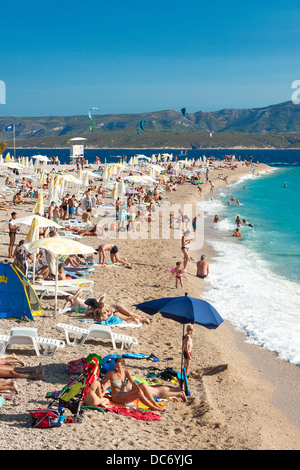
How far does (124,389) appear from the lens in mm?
6012

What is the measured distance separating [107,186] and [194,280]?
17.9 m

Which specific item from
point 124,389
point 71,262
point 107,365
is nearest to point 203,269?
point 71,262

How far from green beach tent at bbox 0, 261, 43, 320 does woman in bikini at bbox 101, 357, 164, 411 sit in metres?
2.78

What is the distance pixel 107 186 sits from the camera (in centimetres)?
3038

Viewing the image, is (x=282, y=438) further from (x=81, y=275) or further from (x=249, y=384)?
(x=81, y=275)

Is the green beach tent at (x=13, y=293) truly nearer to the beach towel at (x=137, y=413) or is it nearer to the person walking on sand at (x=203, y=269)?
the beach towel at (x=137, y=413)

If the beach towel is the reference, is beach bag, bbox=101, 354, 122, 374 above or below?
above

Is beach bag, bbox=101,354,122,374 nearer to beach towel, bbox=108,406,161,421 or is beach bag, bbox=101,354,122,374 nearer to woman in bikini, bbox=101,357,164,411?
woman in bikini, bbox=101,357,164,411

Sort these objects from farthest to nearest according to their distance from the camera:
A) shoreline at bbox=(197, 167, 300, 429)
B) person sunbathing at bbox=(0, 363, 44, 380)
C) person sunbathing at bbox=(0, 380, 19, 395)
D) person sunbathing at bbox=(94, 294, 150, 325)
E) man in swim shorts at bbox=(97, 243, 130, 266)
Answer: man in swim shorts at bbox=(97, 243, 130, 266)
person sunbathing at bbox=(94, 294, 150, 325)
shoreline at bbox=(197, 167, 300, 429)
person sunbathing at bbox=(0, 363, 44, 380)
person sunbathing at bbox=(0, 380, 19, 395)

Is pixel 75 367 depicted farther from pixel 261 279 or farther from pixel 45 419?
pixel 261 279

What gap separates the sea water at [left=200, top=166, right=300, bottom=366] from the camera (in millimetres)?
9914

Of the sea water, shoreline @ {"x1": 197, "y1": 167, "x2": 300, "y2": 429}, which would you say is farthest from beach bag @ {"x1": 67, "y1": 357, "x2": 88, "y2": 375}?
the sea water

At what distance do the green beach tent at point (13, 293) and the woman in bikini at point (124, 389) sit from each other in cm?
278
